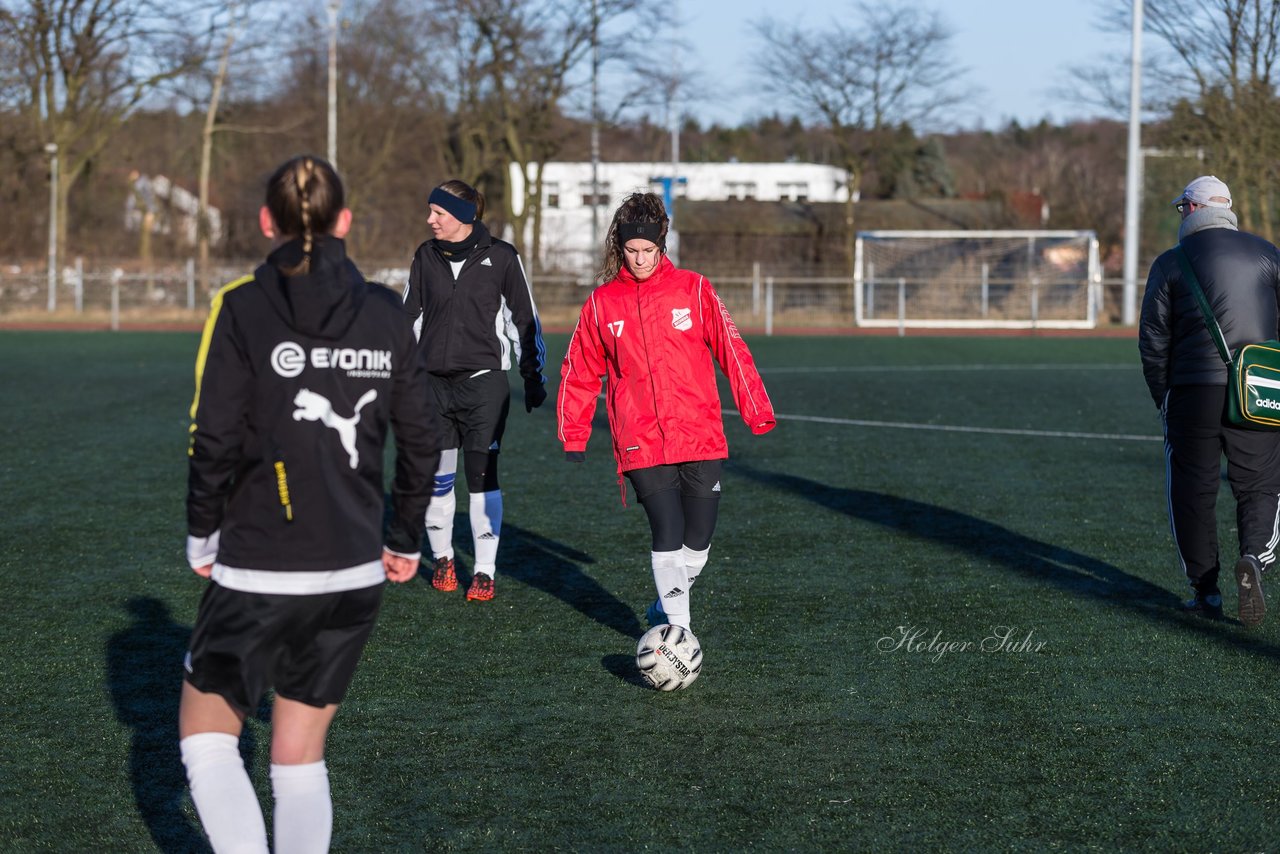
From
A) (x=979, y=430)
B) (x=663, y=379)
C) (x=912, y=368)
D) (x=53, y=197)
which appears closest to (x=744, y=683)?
(x=663, y=379)

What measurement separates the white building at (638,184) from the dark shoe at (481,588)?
33820 millimetres

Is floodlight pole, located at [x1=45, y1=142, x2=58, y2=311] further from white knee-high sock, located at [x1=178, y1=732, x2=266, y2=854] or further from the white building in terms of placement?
white knee-high sock, located at [x1=178, y1=732, x2=266, y2=854]

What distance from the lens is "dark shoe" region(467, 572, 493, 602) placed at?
6941 millimetres

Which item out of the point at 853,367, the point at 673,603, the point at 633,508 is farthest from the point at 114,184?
the point at 673,603

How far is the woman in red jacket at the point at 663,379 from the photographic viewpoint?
538cm

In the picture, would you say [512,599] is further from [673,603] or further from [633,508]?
[633,508]

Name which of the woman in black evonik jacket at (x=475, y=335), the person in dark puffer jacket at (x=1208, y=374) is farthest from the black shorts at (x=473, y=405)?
the person in dark puffer jacket at (x=1208, y=374)

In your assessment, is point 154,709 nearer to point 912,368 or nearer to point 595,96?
point 912,368

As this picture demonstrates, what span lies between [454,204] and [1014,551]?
12.3 feet

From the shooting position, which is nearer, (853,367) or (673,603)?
(673,603)

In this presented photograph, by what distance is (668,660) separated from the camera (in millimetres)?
5371

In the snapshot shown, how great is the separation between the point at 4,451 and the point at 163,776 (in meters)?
8.56

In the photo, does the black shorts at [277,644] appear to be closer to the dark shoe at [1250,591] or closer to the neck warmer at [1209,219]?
the dark shoe at [1250,591]

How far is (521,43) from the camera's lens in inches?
1570
